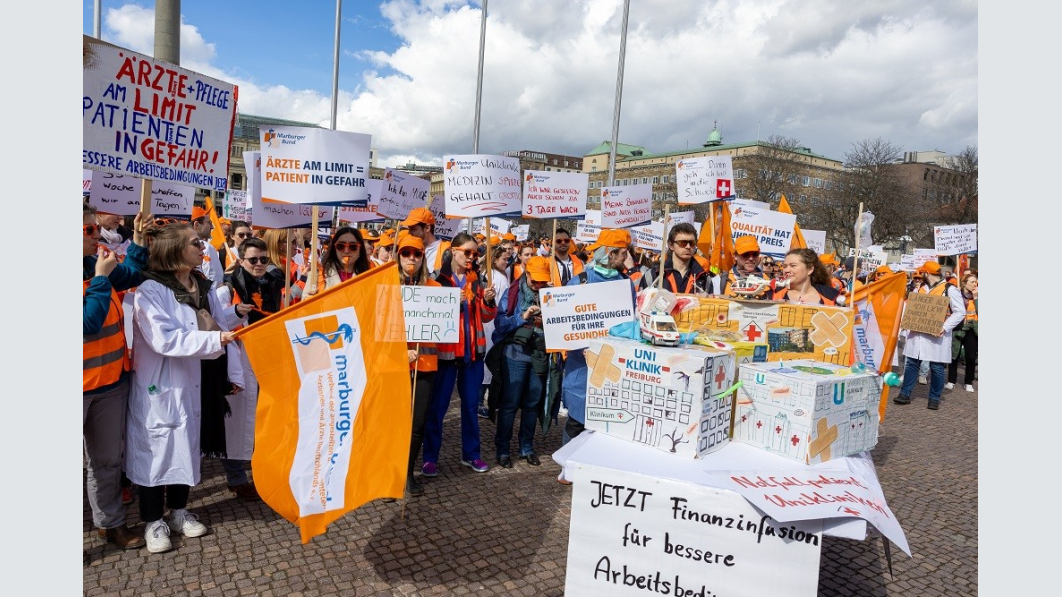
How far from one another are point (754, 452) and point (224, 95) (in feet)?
14.4

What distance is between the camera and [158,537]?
411cm

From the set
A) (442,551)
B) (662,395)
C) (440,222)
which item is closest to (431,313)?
(442,551)

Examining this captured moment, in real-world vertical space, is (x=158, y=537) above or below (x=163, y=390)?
below

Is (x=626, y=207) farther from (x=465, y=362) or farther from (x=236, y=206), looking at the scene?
(x=236, y=206)

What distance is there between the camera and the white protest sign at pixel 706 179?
7.41 metres

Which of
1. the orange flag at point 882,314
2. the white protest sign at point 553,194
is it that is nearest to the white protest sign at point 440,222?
the white protest sign at point 553,194

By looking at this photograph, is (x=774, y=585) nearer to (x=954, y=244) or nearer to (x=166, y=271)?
(x=166, y=271)

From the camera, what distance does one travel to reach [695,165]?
25.9 feet

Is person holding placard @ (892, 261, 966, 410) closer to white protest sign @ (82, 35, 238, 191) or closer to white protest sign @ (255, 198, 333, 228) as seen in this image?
white protest sign @ (255, 198, 333, 228)

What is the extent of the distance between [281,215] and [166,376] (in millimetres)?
2128

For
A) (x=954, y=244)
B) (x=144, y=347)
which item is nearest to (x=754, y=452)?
(x=144, y=347)

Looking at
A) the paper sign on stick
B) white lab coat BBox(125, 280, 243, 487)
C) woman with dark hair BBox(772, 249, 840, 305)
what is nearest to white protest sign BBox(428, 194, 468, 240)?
white lab coat BBox(125, 280, 243, 487)

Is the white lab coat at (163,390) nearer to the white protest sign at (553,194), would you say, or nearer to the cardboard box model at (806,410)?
the cardboard box model at (806,410)

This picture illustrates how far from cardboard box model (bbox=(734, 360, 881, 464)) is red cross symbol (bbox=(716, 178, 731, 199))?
176 inches
